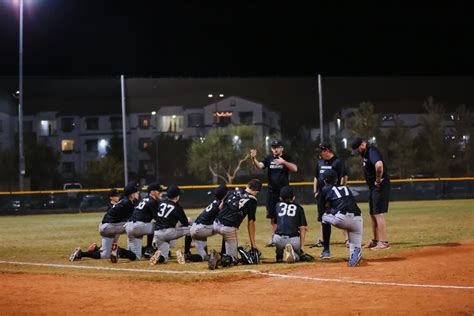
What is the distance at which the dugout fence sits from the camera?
96.7 ft

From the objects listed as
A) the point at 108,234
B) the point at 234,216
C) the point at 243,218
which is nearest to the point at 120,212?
the point at 108,234

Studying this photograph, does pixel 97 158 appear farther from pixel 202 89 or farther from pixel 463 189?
pixel 463 189

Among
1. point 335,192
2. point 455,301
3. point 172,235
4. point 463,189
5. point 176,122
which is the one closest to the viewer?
point 455,301

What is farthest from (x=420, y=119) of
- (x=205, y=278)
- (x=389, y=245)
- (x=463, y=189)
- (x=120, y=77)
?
(x=205, y=278)

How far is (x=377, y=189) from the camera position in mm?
10578

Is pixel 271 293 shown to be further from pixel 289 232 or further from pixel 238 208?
pixel 238 208

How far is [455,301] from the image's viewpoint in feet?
19.5

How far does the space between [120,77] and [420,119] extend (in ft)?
59.9

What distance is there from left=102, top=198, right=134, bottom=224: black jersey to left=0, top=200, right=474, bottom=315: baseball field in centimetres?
83

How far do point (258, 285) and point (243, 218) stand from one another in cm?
268

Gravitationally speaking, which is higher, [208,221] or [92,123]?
[92,123]

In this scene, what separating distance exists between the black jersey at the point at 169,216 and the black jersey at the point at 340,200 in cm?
242

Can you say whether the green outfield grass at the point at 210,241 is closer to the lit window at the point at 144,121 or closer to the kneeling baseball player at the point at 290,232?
the kneeling baseball player at the point at 290,232

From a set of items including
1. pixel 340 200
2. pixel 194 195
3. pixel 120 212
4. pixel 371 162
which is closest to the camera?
pixel 340 200
